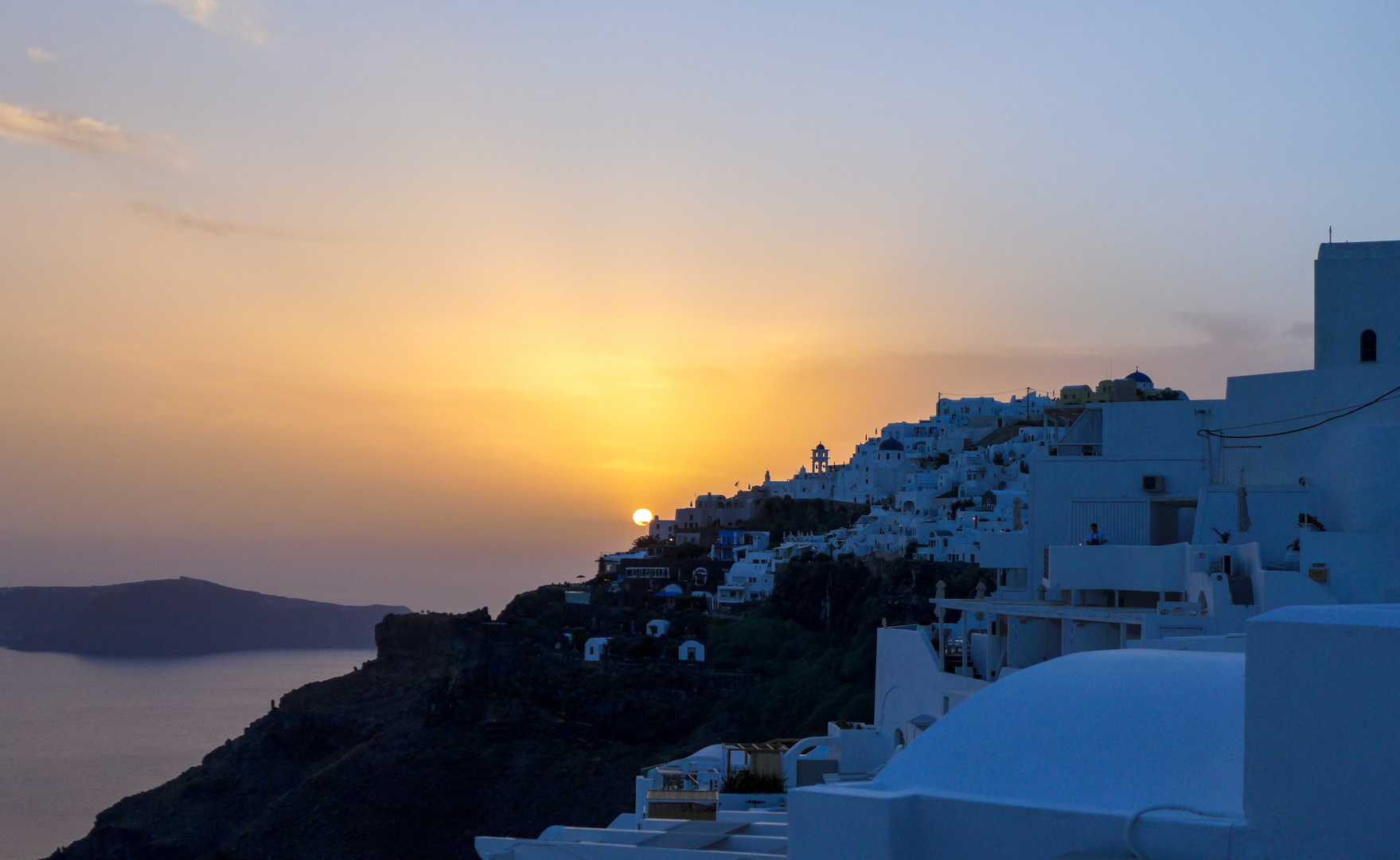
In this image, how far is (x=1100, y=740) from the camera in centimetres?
496

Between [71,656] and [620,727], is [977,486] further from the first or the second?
[71,656]

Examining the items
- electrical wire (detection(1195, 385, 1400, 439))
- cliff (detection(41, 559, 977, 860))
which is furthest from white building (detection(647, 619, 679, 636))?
electrical wire (detection(1195, 385, 1400, 439))

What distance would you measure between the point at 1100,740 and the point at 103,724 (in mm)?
118759

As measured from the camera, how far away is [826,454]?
8731 cm

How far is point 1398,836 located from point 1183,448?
12633 mm

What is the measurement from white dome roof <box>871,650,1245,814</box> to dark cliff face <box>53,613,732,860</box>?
39.4 m

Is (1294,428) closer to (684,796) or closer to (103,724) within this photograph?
(684,796)

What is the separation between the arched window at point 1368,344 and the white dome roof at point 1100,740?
8.92 metres

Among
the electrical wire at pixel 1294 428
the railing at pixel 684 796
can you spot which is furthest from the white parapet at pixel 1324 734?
the electrical wire at pixel 1294 428

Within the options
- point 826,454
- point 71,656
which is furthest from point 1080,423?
point 71,656

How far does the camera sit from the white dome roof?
4.61 metres

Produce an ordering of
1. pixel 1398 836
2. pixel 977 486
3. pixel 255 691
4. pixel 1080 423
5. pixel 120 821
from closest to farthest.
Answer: pixel 1398 836
pixel 1080 423
pixel 120 821
pixel 977 486
pixel 255 691

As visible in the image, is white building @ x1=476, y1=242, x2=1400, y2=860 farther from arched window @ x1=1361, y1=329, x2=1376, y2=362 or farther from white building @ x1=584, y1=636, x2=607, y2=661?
white building @ x1=584, y1=636, x2=607, y2=661

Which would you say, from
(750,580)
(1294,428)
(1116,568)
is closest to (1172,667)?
(1116,568)
